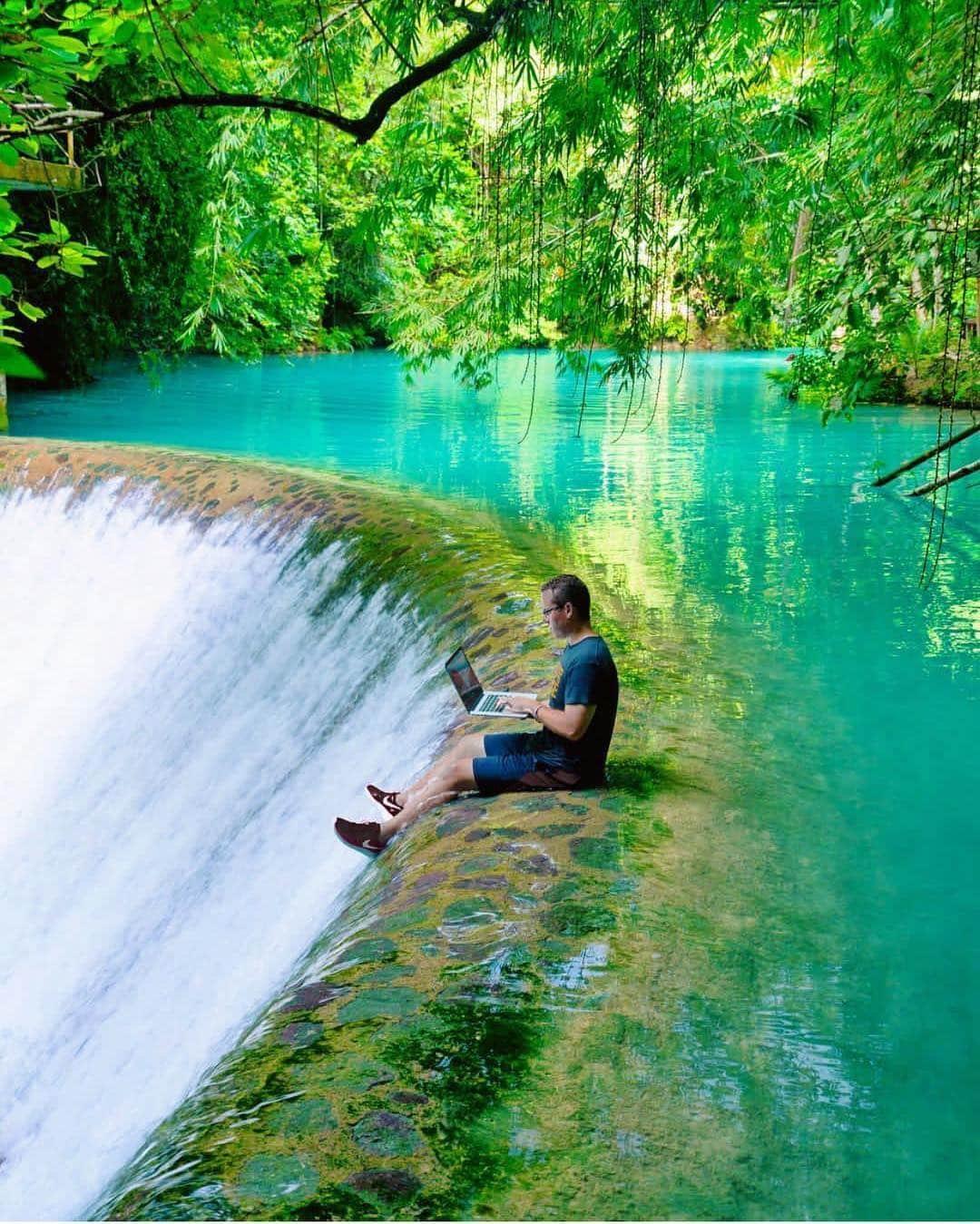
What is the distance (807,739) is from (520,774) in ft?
6.49

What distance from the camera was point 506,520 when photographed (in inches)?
469

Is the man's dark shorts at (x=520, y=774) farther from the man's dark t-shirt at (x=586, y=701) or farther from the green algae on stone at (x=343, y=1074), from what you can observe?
the green algae on stone at (x=343, y=1074)

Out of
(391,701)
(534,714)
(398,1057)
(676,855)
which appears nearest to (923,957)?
(676,855)

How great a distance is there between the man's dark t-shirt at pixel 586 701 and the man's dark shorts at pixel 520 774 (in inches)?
1.3

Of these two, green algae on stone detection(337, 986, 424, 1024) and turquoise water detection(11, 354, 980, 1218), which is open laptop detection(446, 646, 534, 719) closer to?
turquoise water detection(11, 354, 980, 1218)

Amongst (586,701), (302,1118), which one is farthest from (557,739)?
(302,1118)

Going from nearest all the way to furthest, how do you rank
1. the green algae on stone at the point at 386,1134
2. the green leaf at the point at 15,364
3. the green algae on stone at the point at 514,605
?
1. the green leaf at the point at 15,364
2. the green algae on stone at the point at 386,1134
3. the green algae on stone at the point at 514,605

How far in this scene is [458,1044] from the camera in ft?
10.3

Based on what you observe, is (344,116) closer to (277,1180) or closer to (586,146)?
(586,146)

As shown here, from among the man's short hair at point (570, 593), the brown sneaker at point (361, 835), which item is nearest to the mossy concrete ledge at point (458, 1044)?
the brown sneaker at point (361, 835)

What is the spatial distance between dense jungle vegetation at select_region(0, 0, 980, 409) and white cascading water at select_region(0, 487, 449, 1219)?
2.19 m

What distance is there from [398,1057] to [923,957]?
6.35ft

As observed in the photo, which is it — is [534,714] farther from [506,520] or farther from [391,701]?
[506,520]

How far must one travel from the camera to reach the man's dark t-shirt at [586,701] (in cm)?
454
